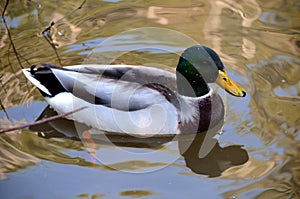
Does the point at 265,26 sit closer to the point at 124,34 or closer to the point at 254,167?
the point at 124,34

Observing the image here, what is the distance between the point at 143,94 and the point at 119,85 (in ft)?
0.69

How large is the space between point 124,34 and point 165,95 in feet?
5.47

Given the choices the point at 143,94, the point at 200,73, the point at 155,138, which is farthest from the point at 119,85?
the point at 200,73

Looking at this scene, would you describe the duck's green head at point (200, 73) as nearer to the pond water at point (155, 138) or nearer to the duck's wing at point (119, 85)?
the duck's wing at point (119, 85)

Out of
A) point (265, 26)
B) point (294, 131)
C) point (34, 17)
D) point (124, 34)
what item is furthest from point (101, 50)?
point (294, 131)

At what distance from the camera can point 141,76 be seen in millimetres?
4820

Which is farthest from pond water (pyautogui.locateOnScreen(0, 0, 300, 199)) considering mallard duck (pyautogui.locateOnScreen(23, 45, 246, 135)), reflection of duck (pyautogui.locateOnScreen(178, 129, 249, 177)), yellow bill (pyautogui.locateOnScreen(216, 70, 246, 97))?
yellow bill (pyautogui.locateOnScreen(216, 70, 246, 97))

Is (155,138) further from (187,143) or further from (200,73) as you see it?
(200,73)

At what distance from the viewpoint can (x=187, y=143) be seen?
4785 mm

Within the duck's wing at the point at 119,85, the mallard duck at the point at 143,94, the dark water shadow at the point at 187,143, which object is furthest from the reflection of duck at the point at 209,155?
the duck's wing at the point at 119,85

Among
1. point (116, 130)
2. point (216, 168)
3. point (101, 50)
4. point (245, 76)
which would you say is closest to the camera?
point (216, 168)

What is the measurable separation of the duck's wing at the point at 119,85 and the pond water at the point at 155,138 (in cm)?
33

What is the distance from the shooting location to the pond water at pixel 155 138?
4.29 meters

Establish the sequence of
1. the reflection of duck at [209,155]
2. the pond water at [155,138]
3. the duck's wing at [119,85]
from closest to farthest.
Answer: the pond water at [155,138] → the reflection of duck at [209,155] → the duck's wing at [119,85]
